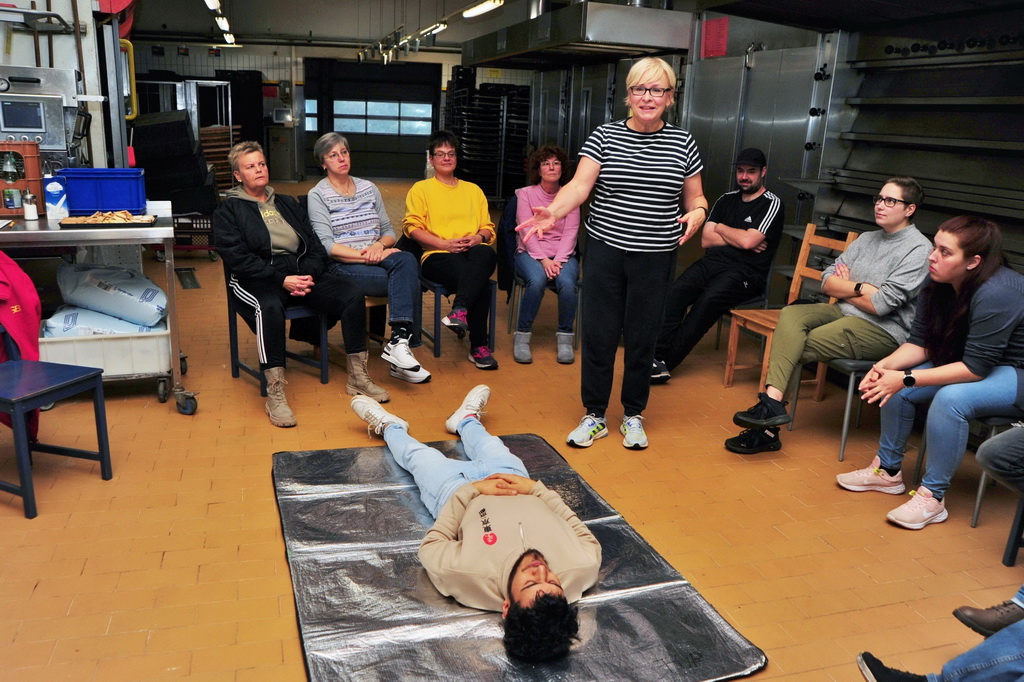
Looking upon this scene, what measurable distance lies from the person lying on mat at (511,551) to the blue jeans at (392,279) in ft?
4.93

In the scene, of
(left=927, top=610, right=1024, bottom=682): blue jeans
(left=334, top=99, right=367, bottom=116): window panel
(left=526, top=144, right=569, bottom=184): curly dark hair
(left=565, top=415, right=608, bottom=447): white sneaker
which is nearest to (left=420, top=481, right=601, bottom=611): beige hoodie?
(left=927, top=610, right=1024, bottom=682): blue jeans

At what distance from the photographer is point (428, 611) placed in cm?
245

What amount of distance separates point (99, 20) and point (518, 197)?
9.99 feet

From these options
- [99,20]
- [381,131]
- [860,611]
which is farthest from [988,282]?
[381,131]

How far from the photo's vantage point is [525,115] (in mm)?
12266

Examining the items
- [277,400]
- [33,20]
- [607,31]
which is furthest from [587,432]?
[33,20]

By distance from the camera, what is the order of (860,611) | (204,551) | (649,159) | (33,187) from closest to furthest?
(860,611) < (204,551) < (649,159) < (33,187)

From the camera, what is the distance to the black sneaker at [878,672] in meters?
2.18

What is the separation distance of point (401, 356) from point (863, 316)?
2.33 meters

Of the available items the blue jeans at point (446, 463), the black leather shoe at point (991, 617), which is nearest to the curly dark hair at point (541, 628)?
the blue jeans at point (446, 463)

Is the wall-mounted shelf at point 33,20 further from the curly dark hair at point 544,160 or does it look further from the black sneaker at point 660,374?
the black sneaker at point 660,374

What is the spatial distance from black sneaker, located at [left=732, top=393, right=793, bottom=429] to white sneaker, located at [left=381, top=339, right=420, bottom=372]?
173cm

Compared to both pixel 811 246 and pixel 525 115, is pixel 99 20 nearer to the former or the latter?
pixel 811 246

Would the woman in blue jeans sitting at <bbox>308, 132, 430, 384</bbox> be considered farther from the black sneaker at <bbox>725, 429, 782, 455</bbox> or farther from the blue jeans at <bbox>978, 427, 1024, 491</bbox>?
the blue jeans at <bbox>978, 427, 1024, 491</bbox>
